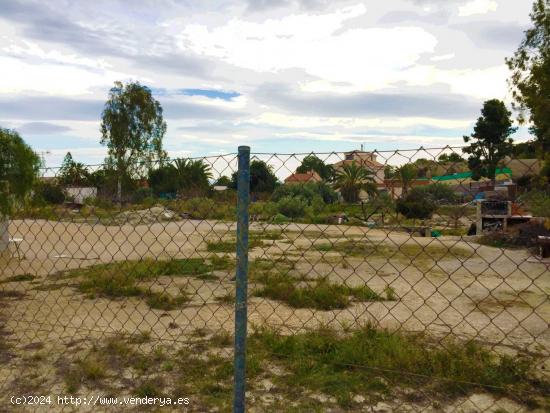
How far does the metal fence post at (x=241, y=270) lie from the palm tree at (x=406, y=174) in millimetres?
741

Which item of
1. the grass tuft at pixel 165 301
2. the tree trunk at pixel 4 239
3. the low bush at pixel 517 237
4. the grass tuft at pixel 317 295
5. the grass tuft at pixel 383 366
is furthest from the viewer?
the low bush at pixel 517 237

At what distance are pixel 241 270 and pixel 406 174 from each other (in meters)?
0.93

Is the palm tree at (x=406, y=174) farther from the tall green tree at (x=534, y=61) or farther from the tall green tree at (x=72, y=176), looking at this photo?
the tall green tree at (x=534, y=61)

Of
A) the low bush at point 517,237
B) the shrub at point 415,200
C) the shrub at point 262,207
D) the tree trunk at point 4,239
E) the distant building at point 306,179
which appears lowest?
the low bush at point 517,237

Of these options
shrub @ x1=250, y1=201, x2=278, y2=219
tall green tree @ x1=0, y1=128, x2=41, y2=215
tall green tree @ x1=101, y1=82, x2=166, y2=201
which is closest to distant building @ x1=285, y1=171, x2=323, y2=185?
shrub @ x1=250, y1=201, x2=278, y2=219

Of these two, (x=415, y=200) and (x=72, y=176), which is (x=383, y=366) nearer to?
(x=415, y=200)

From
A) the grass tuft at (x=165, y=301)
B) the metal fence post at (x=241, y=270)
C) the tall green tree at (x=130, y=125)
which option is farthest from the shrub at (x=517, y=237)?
the tall green tree at (x=130, y=125)

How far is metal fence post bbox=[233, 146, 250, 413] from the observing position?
2201 mm

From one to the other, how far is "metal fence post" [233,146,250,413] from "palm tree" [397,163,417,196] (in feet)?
2.43

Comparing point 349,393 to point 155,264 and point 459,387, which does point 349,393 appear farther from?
point 155,264

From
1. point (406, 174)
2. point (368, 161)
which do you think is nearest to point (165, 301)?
point (368, 161)

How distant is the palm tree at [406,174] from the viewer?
234cm

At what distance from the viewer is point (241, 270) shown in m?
2.22

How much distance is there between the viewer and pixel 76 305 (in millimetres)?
6230
